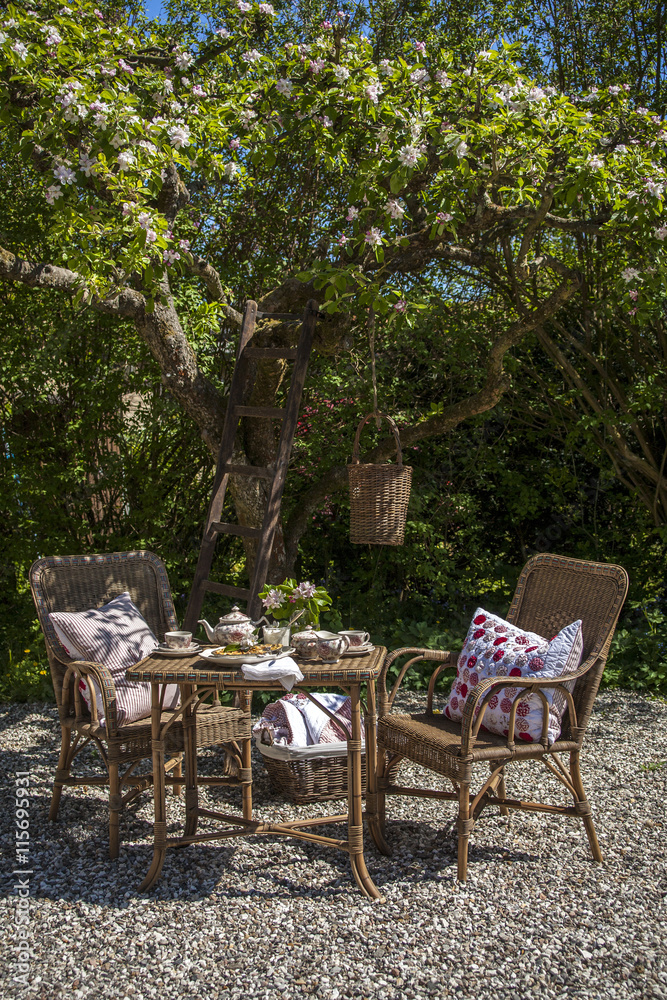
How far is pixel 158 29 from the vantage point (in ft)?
16.8

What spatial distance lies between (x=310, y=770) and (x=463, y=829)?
75 centimetres

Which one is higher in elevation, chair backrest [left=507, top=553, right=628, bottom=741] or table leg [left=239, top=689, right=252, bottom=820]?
chair backrest [left=507, top=553, right=628, bottom=741]

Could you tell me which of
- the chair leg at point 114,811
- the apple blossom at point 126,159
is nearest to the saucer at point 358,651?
the chair leg at point 114,811

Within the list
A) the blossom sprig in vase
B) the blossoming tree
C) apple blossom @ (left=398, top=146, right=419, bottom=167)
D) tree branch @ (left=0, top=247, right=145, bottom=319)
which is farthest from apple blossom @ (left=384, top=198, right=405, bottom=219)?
the blossom sprig in vase

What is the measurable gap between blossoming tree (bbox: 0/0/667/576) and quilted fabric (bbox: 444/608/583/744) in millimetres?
1548

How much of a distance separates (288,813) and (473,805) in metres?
0.82

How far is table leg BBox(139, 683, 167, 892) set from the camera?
2555mm

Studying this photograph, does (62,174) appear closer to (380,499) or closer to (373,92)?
(373,92)

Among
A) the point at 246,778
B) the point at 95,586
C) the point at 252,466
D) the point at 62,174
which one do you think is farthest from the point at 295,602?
the point at 62,174

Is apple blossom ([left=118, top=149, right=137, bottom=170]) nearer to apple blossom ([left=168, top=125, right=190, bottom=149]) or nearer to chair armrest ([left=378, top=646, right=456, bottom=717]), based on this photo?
apple blossom ([left=168, top=125, right=190, bottom=149])

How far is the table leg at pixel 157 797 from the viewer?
2.55 meters

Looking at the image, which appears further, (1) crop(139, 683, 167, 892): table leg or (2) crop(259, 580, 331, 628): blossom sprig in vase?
(2) crop(259, 580, 331, 628): blossom sprig in vase

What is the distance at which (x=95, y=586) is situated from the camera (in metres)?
3.38

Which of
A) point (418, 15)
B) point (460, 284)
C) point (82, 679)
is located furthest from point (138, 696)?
point (418, 15)
